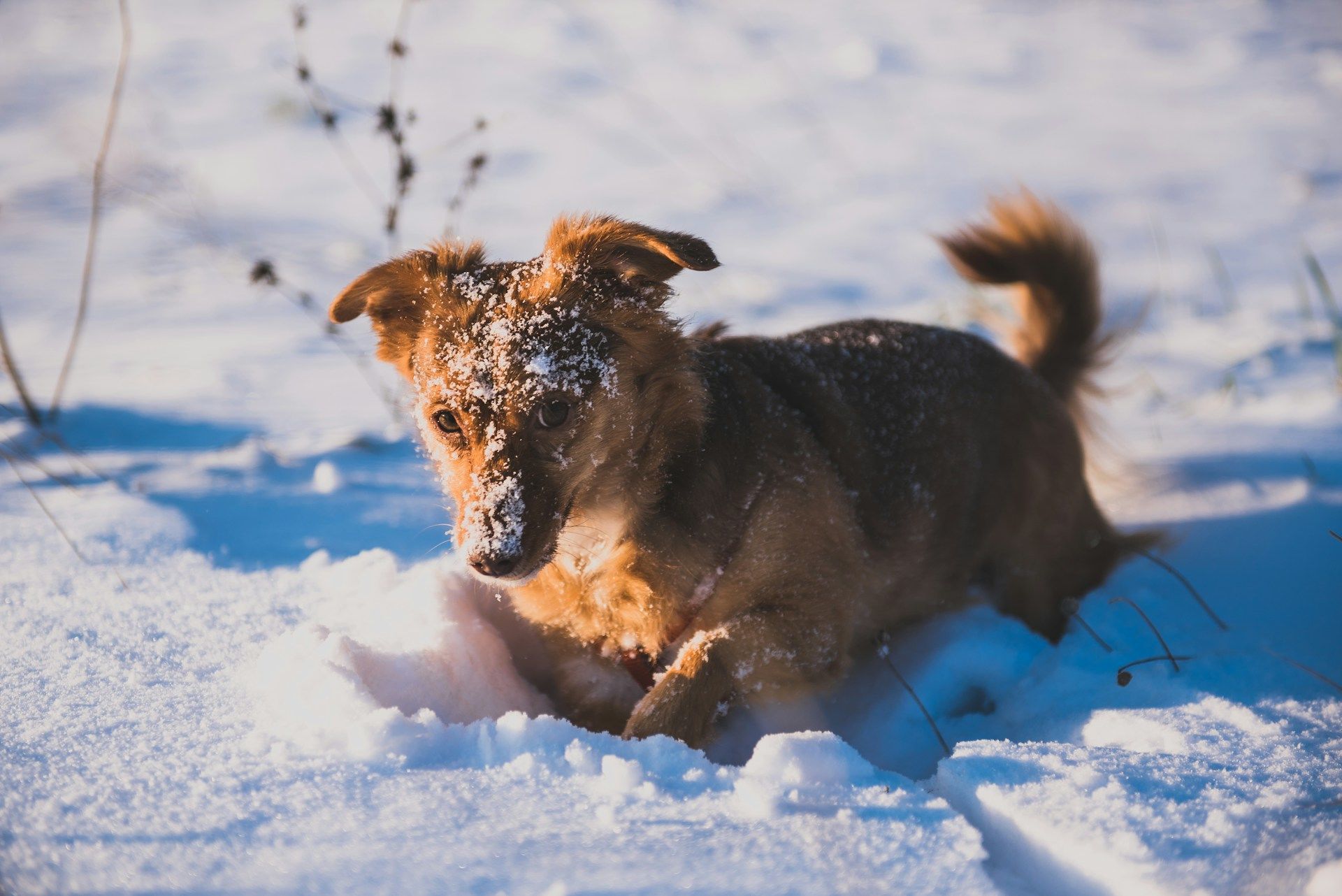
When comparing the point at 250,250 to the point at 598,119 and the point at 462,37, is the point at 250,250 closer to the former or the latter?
the point at 598,119

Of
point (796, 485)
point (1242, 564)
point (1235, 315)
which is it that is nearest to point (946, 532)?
point (796, 485)

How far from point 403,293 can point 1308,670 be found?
7.81ft

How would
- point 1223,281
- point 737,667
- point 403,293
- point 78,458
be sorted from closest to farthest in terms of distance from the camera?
point 737,667, point 403,293, point 78,458, point 1223,281

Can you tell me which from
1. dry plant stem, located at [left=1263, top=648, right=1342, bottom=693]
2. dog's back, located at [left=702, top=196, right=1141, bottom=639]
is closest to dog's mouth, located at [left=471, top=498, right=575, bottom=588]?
dog's back, located at [left=702, top=196, right=1141, bottom=639]

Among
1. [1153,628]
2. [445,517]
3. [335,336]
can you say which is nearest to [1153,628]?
[1153,628]

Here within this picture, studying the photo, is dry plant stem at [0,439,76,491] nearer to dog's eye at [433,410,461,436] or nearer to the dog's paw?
dog's eye at [433,410,461,436]

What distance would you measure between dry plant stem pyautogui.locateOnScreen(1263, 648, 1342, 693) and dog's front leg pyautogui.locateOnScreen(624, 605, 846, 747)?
1.08m

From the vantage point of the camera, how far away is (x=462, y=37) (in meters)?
8.79

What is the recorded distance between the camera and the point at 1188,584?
2789 mm

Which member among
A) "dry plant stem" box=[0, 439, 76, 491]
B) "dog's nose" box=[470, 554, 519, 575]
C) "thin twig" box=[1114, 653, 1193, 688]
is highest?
"thin twig" box=[1114, 653, 1193, 688]

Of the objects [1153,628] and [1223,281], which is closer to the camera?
[1153,628]

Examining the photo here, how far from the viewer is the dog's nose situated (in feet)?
6.47

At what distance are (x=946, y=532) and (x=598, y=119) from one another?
5.83m

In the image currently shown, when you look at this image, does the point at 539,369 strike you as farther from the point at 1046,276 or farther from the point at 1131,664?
the point at 1046,276
